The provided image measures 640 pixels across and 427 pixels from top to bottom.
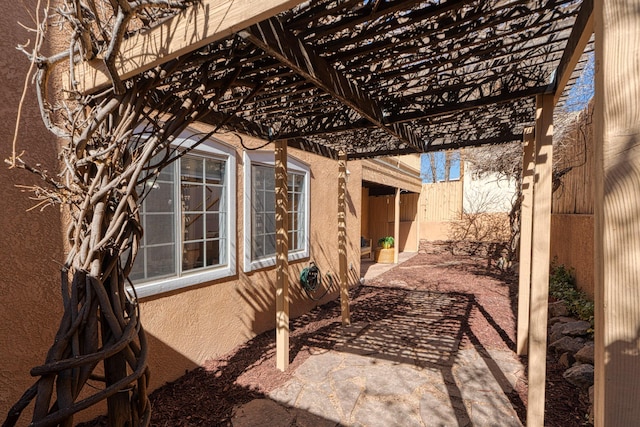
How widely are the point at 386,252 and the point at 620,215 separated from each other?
10.0 meters

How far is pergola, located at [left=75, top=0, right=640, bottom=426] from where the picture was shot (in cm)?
66

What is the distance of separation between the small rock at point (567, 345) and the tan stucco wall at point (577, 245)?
→ 1181 mm

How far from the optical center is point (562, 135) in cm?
652

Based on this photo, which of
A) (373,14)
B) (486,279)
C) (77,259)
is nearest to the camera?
(77,259)

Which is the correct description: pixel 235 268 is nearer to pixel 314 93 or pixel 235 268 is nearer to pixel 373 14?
pixel 314 93

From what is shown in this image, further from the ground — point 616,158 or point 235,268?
point 616,158

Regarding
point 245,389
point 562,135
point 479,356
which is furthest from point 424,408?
point 562,135

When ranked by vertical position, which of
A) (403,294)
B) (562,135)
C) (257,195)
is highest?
(562,135)

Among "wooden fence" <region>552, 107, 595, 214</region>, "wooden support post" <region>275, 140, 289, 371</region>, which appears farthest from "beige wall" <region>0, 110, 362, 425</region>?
"wooden fence" <region>552, 107, 595, 214</region>

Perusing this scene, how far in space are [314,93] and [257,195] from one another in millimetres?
2269

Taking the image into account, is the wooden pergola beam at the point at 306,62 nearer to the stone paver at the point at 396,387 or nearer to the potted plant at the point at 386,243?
the stone paver at the point at 396,387

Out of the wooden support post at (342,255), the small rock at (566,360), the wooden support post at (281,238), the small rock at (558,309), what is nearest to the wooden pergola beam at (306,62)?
the wooden support post at (281,238)

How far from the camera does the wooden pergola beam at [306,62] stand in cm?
143

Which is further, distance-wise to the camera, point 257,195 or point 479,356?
point 257,195
